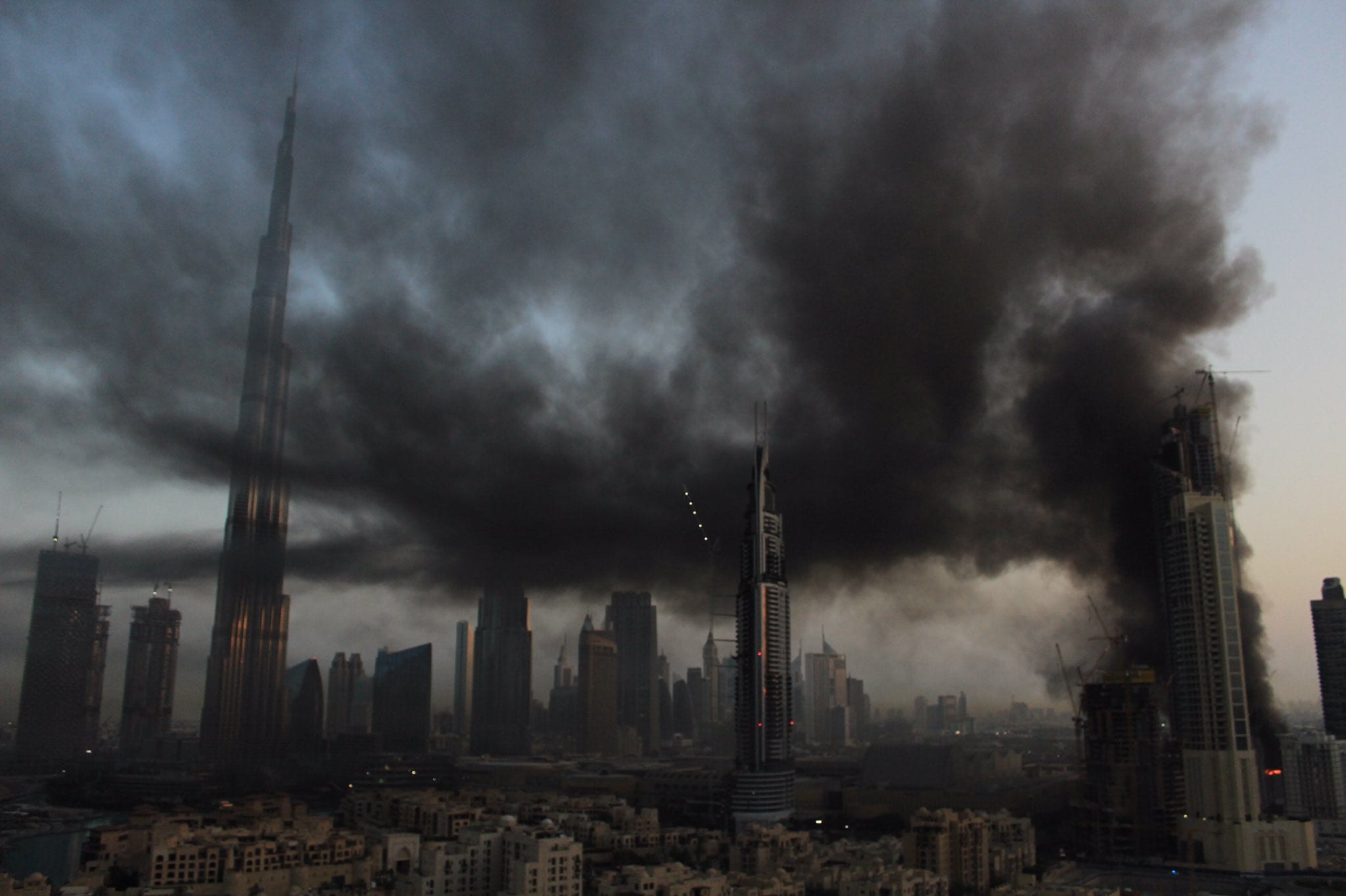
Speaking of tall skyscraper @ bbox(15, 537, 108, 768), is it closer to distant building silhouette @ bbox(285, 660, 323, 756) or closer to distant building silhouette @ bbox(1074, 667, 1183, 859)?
distant building silhouette @ bbox(285, 660, 323, 756)

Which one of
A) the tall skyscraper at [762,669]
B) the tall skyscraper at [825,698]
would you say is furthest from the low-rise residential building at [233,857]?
the tall skyscraper at [825,698]

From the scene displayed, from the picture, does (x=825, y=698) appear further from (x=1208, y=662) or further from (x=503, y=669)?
(x=1208, y=662)

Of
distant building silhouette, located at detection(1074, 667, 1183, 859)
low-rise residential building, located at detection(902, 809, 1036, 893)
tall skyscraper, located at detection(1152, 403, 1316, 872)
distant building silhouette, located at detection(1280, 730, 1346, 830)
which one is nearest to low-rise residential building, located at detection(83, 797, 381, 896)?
A: low-rise residential building, located at detection(902, 809, 1036, 893)

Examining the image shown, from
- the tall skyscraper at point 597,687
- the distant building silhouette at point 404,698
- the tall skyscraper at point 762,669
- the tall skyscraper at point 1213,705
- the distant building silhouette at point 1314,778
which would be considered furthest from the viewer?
the tall skyscraper at point 597,687

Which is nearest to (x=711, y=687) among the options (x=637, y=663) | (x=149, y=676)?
(x=637, y=663)

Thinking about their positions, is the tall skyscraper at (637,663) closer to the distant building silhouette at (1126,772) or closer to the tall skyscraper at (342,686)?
the tall skyscraper at (342,686)

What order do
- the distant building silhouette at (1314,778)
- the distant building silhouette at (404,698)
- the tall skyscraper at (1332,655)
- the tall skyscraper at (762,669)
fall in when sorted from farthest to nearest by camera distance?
the distant building silhouette at (404,698) < the tall skyscraper at (1332,655) < the distant building silhouette at (1314,778) < the tall skyscraper at (762,669)
